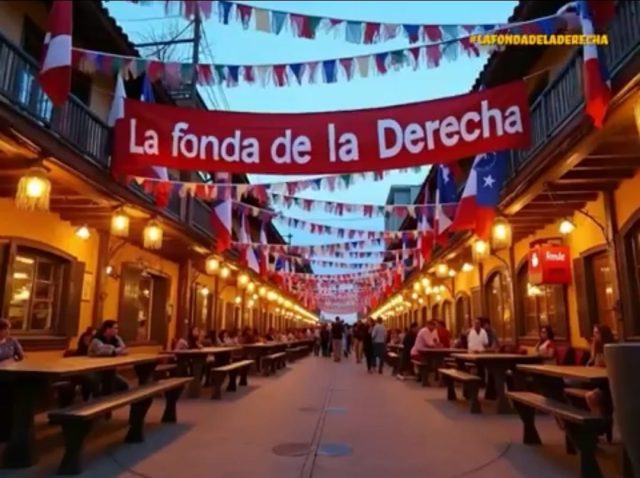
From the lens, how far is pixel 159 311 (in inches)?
676

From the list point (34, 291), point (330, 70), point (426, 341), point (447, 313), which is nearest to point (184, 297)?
point (34, 291)

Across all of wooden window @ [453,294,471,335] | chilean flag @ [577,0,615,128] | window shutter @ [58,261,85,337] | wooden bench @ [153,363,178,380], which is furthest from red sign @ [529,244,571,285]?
window shutter @ [58,261,85,337]

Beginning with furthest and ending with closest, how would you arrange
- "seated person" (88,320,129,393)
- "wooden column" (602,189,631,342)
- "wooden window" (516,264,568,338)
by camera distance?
"wooden window" (516,264,568,338) → "wooden column" (602,189,631,342) → "seated person" (88,320,129,393)

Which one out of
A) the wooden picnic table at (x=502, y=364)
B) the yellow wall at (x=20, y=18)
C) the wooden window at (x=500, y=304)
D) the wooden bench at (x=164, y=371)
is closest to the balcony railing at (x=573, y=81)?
the wooden picnic table at (x=502, y=364)

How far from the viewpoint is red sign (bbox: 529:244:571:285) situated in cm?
1130

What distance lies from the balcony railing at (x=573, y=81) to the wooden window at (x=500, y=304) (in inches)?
212

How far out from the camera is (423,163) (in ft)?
25.2

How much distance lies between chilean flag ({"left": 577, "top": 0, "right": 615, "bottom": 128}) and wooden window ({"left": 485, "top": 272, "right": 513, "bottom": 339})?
9.00 metres

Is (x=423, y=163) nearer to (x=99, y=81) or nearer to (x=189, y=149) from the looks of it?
(x=189, y=149)

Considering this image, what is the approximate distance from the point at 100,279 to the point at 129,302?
2.06 m

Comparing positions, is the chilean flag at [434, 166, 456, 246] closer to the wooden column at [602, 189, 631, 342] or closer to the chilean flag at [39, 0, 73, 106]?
the wooden column at [602, 189, 631, 342]

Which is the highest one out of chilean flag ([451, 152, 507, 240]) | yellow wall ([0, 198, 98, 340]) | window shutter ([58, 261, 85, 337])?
chilean flag ([451, 152, 507, 240])

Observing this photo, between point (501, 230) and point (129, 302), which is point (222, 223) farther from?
point (501, 230)

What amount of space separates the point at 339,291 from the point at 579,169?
1476 inches
